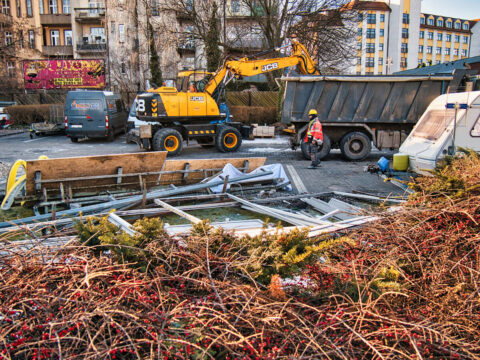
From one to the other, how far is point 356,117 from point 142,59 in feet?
90.7

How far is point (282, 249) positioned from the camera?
2986mm

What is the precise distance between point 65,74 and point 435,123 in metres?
25.5

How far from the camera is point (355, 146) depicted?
519 inches

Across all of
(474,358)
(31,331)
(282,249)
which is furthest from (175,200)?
(474,358)

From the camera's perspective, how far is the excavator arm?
47.1 feet

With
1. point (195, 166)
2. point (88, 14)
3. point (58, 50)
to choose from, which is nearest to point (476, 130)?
point (195, 166)

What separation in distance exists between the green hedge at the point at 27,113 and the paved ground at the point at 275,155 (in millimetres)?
2847

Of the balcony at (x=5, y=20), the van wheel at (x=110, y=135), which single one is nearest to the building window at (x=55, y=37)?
the balcony at (x=5, y=20)

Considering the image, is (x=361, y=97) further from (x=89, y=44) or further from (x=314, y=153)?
(x=89, y=44)

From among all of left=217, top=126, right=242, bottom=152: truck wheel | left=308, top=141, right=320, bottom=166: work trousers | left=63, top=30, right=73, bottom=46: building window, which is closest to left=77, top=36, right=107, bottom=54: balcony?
left=63, top=30, right=73, bottom=46: building window

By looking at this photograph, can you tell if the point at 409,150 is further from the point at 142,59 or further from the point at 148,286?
the point at 142,59

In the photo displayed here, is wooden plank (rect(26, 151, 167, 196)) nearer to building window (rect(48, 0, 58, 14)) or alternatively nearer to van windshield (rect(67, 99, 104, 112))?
van windshield (rect(67, 99, 104, 112))

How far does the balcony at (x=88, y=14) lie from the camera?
135 ft

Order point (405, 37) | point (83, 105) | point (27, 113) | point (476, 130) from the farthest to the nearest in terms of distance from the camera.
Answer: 1. point (405, 37)
2. point (27, 113)
3. point (83, 105)
4. point (476, 130)
